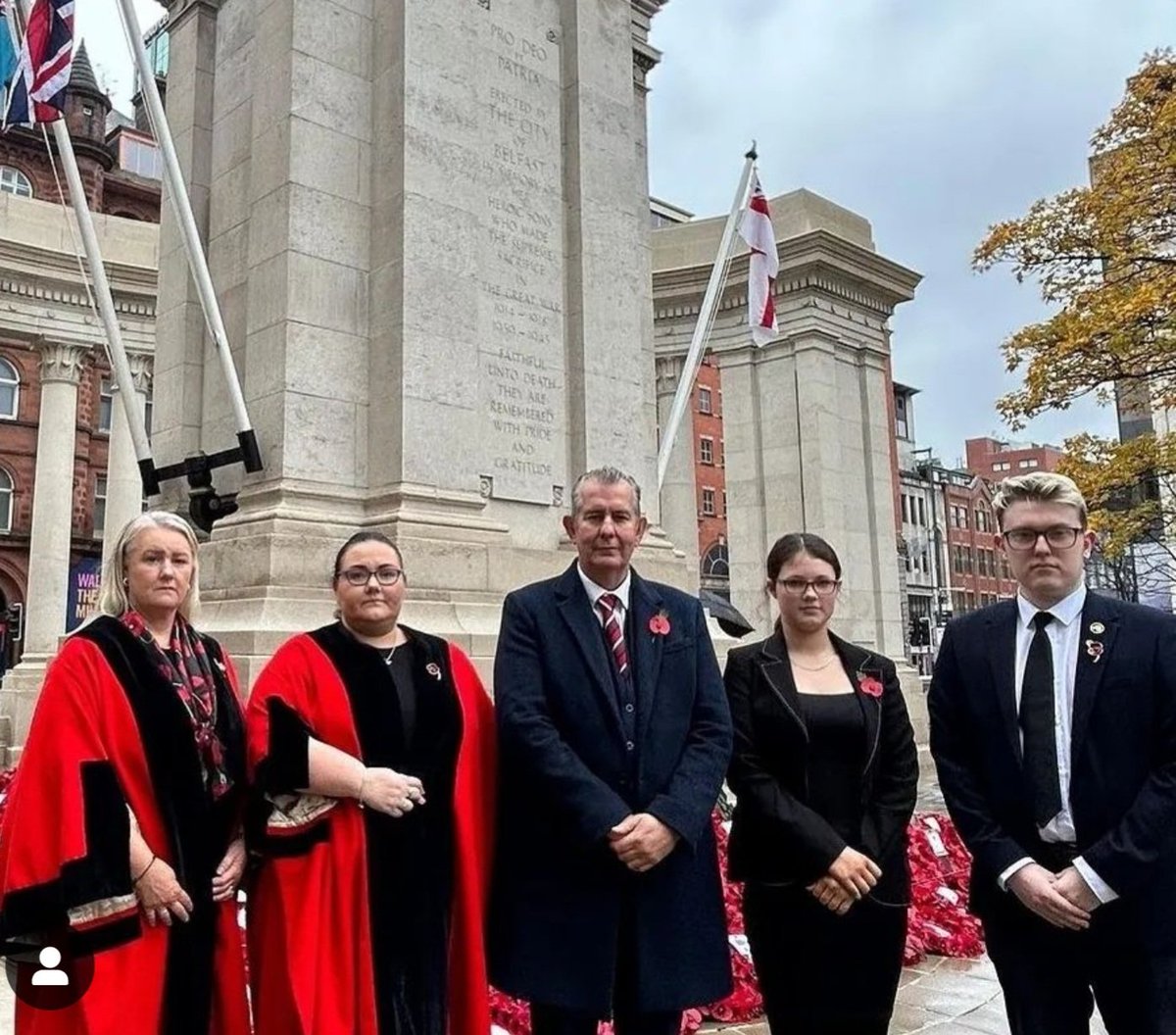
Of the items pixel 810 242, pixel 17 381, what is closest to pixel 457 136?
pixel 810 242

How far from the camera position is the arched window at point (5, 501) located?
41.9 metres

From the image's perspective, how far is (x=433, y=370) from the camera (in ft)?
32.5

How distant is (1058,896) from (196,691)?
294 cm

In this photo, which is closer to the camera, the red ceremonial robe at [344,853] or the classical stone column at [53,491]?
the red ceremonial robe at [344,853]

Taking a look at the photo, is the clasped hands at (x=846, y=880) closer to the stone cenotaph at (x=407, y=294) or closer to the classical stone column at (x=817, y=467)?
the stone cenotaph at (x=407, y=294)

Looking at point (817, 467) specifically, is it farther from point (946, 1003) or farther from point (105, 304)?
point (946, 1003)

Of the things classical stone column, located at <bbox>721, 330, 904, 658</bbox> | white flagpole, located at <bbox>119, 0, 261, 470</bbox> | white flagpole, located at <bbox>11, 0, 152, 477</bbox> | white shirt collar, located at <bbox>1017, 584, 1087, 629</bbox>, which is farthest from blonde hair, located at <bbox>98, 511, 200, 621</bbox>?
classical stone column, located at <bbox>721, 330, 904, 658</bbox>

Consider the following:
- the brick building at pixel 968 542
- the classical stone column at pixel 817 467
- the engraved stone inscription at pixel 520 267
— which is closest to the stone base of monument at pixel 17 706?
the engraved stone inscription at pixel 520 267

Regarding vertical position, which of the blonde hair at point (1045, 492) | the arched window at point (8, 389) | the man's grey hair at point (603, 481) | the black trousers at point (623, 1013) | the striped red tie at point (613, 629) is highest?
the arched window at point (8, 389)

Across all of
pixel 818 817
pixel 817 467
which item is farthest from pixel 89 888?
pixel 817 467

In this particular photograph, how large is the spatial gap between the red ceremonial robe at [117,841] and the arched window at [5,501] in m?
43.8

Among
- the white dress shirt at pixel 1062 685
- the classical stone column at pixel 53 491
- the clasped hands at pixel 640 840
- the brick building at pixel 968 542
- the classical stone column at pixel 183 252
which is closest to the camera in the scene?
the white dress shirt at pixel 1062 685

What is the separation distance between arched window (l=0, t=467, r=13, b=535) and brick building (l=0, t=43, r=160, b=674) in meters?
0.04

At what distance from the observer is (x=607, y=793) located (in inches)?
143
